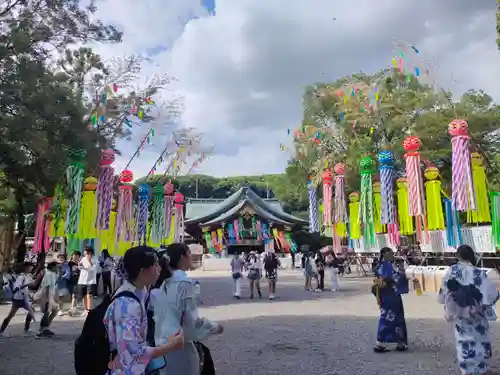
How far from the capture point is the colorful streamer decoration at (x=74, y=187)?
8422 mm

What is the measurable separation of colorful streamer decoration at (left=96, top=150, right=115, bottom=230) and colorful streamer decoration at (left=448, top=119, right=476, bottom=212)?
8.04m

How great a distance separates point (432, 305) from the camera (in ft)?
33.6

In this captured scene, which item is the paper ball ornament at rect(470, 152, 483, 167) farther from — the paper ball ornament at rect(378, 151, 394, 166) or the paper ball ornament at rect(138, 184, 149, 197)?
the paper ball ornament at rect(138, 184, 149, 197)

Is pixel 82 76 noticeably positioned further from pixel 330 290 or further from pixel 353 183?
pixel 353 183

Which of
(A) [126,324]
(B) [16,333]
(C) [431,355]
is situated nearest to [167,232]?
(B) [16,333]

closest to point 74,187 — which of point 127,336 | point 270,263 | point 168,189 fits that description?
point 270,263

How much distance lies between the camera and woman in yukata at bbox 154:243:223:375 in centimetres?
276

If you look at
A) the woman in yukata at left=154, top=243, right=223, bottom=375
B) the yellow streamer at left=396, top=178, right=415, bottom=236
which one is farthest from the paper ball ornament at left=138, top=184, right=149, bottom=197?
the woman in yukata at left=154, top=243, right=223, bottom=375

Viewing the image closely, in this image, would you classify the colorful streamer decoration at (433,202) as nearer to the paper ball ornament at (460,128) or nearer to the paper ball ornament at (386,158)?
the paper ball ornament at (386,158)

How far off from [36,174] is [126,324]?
223 inches

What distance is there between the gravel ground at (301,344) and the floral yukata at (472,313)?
1.91 ft

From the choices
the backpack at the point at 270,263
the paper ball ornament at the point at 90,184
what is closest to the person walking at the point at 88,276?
the paper ball ornament at the point at 90,184

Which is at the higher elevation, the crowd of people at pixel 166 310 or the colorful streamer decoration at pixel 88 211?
the colorful streamer decoration at pixel 88 211

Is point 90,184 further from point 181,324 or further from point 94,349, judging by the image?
point 94,349
